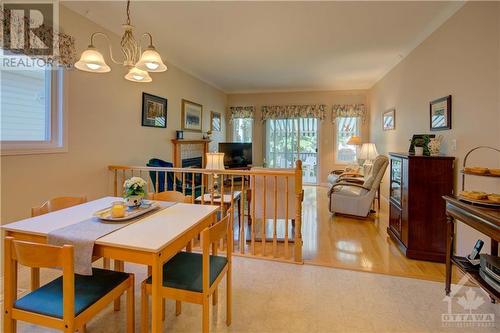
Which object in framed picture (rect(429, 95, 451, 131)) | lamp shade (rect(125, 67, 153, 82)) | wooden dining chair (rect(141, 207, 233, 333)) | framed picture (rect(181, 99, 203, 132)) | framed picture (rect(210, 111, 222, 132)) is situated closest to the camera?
wooden dining chair (rect(141, 207, 233, 333))

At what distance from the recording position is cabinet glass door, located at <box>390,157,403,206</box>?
3154 millimetres

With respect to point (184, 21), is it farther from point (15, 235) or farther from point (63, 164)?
point (15, 235)

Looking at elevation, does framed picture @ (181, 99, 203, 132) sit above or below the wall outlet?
above

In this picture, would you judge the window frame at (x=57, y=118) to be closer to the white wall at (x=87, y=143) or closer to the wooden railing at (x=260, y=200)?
the white wall at (x=87, y=143)

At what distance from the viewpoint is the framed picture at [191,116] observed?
537 centimetres

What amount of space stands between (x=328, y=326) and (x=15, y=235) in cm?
200

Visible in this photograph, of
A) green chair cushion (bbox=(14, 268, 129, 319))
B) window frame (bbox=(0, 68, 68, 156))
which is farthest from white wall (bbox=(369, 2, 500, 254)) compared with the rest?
window frame (bbox=(0, 68, 68, 156))

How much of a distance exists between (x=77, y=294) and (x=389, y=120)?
18.2ft

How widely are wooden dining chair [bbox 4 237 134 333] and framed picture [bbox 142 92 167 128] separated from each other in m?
3.10

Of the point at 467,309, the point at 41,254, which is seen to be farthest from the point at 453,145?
the point at 41,254

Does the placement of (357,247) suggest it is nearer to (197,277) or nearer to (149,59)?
(197,277)

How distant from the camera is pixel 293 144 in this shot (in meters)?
7.64

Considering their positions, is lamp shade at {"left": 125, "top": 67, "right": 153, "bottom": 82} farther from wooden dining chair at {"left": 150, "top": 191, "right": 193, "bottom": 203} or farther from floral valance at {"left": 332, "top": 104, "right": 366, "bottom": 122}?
floral valance at {"left": 332, "top": 104, "right": 366, "bottom": 122}

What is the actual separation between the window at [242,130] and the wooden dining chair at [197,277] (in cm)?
634
